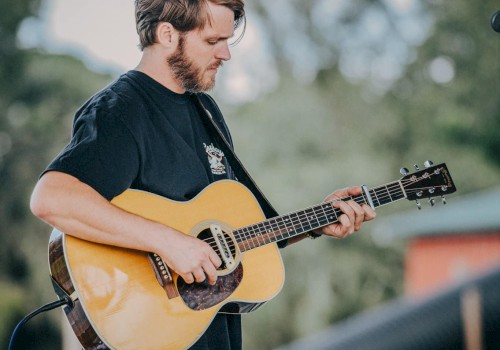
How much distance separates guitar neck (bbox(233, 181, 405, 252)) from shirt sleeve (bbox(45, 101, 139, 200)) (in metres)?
0.45

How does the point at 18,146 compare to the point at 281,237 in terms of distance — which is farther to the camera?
the point at 18,146

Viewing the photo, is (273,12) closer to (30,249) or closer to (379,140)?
(379,140)

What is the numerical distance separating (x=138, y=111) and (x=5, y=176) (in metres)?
12.6

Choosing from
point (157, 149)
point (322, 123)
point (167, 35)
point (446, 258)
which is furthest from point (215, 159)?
point (322, 123)

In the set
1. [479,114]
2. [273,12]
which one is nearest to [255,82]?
[273,12]

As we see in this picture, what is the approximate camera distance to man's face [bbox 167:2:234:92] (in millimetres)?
2238

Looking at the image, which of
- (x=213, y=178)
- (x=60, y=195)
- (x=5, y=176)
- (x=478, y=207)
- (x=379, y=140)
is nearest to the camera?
(x=60, y=195)

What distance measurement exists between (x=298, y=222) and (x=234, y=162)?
300 mm

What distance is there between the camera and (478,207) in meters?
15.1

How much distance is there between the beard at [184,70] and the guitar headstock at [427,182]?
0.82 meters

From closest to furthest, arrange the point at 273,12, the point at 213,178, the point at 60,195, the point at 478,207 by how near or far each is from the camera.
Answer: the point at 60,195 < the point at 213,178 < the point at 478,207 < the point at 273,12

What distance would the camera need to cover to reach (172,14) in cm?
223

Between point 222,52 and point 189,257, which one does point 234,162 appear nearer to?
point 222,52

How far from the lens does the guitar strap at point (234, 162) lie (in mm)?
2389
